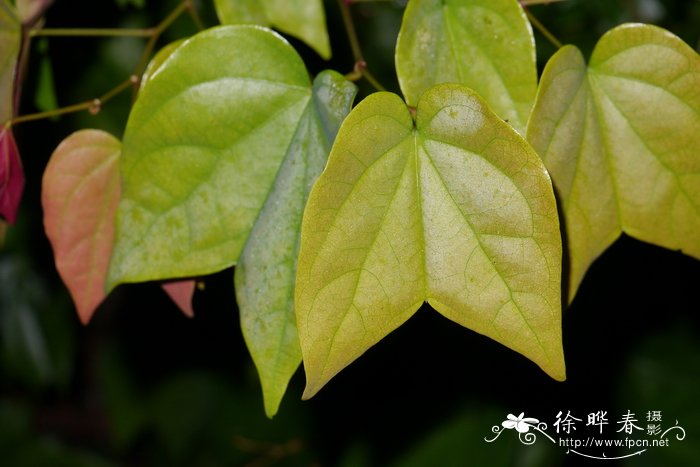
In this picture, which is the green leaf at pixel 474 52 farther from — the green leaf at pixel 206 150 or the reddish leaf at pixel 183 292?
the reddish leaf at pixel 183 292

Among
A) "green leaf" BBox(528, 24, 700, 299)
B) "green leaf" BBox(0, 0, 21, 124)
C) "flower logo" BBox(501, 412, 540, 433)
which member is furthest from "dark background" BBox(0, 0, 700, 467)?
"green leaf" BBox(528, 24, 700, 299)

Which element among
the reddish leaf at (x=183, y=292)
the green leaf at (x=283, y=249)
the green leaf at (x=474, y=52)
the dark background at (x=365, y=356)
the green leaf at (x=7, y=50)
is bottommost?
the dark background at (x=365, y=356)

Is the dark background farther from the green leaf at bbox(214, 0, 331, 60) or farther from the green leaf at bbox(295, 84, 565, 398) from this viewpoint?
the green leaf at bbox(295, 84, 565, 398)

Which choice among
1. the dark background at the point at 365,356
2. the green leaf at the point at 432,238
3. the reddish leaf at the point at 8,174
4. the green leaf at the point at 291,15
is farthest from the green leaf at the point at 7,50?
the dark background at the point at 365,356

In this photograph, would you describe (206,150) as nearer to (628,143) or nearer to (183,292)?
(183,292)

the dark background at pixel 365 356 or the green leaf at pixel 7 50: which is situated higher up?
the green leaf at pixel 7 50

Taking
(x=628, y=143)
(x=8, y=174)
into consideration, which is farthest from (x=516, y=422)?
(x=8, y=174)
